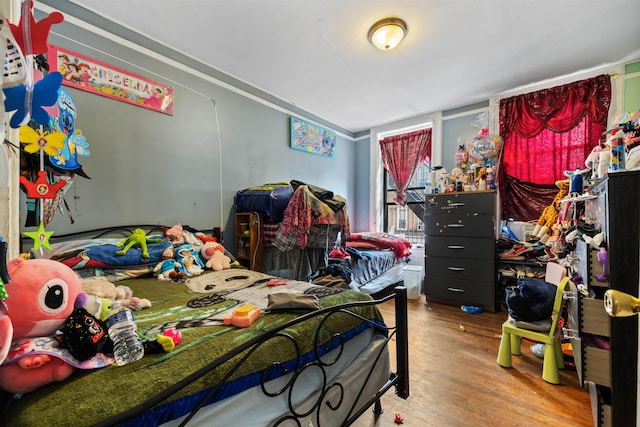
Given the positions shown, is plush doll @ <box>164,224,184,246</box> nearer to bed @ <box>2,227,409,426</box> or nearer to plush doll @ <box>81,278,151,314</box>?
bed @ <box>2,227,409,426</box>

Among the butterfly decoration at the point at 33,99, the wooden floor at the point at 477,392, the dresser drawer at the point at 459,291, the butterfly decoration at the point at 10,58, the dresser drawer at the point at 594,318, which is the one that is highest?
the butterfly decoration at the point at 10,58

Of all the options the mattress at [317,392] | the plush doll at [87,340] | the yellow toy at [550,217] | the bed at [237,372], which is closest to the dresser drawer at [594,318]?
the bed at [237,372]

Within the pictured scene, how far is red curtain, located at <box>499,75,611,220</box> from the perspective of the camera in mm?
2852

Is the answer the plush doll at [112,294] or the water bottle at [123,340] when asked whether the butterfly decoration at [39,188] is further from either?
the water bottle at [123,340]

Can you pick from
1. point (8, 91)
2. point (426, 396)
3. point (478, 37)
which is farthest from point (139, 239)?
point (478, 37)

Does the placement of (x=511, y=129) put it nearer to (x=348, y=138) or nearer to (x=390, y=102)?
(x=390, y=102)

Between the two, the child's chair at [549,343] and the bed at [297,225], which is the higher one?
the bed at [297,225]

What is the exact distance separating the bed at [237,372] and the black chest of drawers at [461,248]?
217 centimetres

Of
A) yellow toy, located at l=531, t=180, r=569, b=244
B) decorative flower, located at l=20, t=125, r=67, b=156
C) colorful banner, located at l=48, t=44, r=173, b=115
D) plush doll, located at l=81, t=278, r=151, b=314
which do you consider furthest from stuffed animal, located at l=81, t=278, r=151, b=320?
yellow toy, located at l=531, t=180, r=569, b=244

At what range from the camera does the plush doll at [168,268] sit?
186cm

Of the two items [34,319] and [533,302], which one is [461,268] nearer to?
[533,302]

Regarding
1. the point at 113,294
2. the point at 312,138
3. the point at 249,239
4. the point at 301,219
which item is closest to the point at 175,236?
the point at 249,239

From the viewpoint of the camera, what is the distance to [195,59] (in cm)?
269

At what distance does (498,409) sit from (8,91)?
7.91ft
